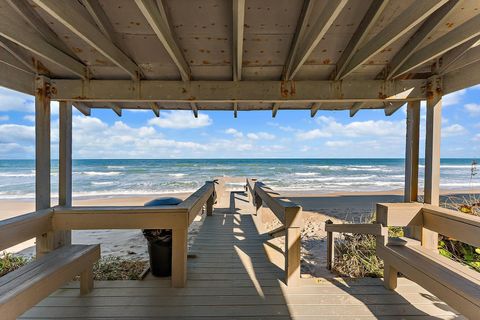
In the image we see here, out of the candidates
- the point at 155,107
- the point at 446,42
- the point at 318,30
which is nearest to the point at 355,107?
the point at 446,42

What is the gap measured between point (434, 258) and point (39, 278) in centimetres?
315

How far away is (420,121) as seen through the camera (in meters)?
3.11

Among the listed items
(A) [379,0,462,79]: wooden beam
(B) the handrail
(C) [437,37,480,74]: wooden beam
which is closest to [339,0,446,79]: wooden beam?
(A) [379,0,462,79]: wooden beam

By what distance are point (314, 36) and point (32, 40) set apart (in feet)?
7.71

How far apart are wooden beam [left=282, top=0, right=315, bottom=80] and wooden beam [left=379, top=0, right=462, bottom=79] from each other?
1.05 meters

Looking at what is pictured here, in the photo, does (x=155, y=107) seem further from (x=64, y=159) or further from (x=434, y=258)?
(x=434, y=258)

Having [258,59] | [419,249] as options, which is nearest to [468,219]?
[419,249]

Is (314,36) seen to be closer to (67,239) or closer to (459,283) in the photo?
(459,283)

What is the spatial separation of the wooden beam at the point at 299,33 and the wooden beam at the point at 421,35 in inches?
41.4

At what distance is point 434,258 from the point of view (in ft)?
7.20

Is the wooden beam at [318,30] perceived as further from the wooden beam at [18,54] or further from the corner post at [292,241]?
the wooden beam at [18,54]

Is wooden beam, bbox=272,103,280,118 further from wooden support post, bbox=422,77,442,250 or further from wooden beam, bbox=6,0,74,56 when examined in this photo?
wooden beam, bbox=6,0,74,56

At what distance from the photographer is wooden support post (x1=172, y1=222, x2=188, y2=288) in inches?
100.0

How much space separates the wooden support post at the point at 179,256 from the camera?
2539 millimetres
